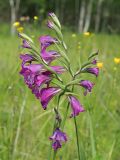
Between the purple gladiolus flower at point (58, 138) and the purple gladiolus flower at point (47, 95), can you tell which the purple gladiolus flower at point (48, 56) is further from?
the purple gladiolus flower at point (58, 138)

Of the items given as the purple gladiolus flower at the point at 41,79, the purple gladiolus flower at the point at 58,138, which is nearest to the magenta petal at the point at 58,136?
the purple gladiolus flower at the point at 58,138

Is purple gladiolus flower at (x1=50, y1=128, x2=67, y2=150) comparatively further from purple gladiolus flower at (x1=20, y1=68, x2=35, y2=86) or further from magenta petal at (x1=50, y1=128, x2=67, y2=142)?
purple gladiolus flower at (x1=20, y1=68, x2=35, y2=86)

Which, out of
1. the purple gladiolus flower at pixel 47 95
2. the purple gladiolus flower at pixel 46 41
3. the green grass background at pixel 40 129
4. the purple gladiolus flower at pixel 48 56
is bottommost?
the green grass background at pixel 40 129

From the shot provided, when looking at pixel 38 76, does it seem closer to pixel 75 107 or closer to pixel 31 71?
pixel 31 71

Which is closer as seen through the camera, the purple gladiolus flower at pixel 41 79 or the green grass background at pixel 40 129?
the purple gladiolus flower at pixel 41 79

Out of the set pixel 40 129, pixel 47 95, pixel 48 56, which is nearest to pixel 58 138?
pixel 47 95

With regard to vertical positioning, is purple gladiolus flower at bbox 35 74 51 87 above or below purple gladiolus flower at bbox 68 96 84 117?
above

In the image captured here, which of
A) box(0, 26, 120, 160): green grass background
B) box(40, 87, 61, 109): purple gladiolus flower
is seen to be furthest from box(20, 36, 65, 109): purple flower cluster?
box(0, 26, 120, 160): green grass background

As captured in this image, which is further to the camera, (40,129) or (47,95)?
(40,129)
